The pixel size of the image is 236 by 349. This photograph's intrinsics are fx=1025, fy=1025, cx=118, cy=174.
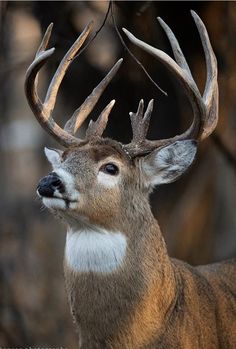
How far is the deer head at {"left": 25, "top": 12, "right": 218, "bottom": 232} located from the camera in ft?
20.1

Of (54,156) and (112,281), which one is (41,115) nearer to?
(54,156)

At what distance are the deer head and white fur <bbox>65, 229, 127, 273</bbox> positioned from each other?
0.07m

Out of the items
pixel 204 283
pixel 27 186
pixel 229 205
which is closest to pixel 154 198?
pixel 229 205

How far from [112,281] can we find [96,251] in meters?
0.21

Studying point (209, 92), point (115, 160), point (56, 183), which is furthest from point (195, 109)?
point (56, 183)

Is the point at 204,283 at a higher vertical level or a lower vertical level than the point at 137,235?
lower

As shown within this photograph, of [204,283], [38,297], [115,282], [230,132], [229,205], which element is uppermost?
[115,282]

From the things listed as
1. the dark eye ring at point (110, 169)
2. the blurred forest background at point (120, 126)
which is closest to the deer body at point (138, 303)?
the dark eye ring at point (110, 169)

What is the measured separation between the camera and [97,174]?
6250 mm

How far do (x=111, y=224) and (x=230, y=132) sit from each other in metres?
5.15

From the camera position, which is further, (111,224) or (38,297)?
(38,297)

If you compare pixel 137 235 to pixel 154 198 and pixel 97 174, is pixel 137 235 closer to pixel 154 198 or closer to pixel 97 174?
pixel 97 174

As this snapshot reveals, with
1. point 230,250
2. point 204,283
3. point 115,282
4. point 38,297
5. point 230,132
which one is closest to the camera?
point 115,282

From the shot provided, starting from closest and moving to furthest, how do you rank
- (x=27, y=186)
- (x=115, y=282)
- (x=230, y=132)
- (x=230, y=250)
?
(x=115, y=282), (x=230, y=132), (x=230, y=250), (x=27, y=186)
